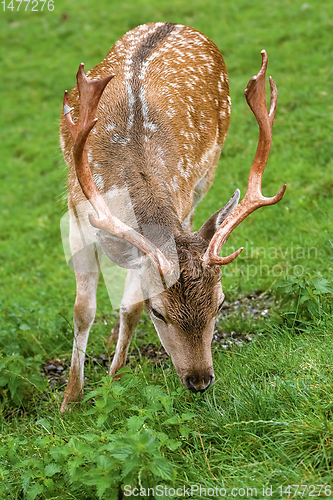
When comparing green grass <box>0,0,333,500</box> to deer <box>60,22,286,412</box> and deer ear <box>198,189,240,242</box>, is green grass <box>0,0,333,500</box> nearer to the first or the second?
deer <box>60,22,286,412</box>

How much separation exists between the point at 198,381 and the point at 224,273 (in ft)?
8.82

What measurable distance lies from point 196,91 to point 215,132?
0.50 metres

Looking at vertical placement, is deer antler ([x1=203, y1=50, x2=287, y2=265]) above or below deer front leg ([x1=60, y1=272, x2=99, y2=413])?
above

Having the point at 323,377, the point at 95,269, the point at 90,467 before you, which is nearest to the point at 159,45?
the point at 95,269

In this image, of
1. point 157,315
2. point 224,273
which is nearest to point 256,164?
point 157,315

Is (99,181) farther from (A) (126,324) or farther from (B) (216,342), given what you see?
(B) (216,342)

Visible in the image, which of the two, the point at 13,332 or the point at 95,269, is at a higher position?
the point at 95,269

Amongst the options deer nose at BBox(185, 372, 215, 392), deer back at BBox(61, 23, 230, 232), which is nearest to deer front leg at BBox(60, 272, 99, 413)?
deer back at BBox(61, 23, 230, 232)

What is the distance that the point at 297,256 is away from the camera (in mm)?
5750

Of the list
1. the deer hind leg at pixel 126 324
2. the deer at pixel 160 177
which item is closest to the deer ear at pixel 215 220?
the deer at pixel 160 177

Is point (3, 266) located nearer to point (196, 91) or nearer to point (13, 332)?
point (13, 332)

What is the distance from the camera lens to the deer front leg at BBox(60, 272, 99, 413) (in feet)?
14.8

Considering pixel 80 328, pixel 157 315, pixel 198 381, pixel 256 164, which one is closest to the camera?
pixel 198 381

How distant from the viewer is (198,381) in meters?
3.46
